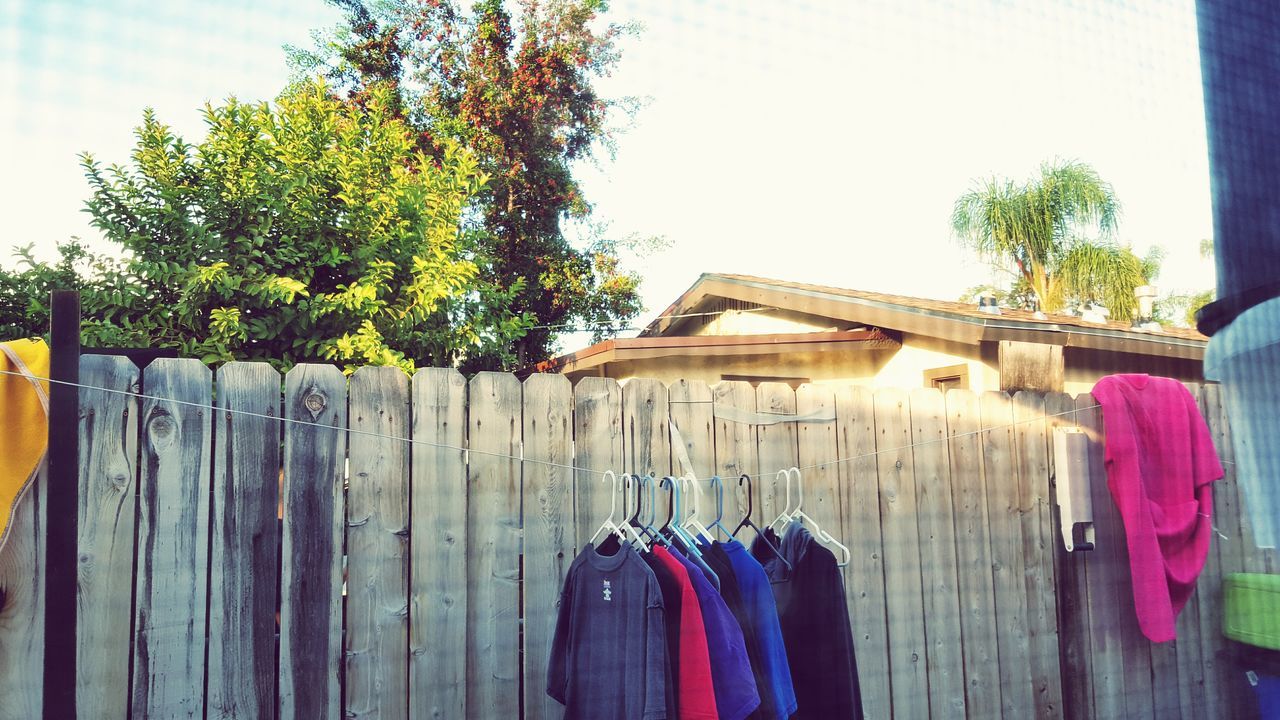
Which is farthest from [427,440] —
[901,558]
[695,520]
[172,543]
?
[901,558]

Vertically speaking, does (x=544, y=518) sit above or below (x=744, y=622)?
above

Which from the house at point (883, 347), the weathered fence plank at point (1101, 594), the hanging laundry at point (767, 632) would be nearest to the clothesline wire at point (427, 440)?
the weathered fence plank at point (1101, 594)

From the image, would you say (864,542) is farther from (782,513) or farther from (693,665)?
(693,665)

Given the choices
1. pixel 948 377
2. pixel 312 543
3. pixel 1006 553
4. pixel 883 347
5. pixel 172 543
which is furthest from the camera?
pixel 883 347

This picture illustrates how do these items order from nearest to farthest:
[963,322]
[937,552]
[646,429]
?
[646,429]
[937,552]
[963,322]

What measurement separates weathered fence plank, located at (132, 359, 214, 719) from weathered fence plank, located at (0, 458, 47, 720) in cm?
15

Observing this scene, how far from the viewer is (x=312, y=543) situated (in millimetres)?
1737

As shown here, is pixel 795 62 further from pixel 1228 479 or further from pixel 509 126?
pixel 509 126

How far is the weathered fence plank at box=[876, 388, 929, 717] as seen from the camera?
2393mm

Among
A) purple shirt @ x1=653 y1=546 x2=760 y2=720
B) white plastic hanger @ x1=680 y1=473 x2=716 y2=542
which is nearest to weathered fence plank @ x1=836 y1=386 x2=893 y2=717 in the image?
white plastic hanger @ x1=680 y1=473 x2=716 y2=542

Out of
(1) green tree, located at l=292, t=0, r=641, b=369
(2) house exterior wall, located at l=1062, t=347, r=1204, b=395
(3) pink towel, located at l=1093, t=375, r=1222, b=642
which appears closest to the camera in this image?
(3) pink towel, located at l=1093, t=375, r=1222, b=642

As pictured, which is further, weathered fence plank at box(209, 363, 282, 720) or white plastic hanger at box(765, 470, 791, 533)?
white plastic hanger at box(765, 470, 791, 533)

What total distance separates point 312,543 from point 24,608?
49cm

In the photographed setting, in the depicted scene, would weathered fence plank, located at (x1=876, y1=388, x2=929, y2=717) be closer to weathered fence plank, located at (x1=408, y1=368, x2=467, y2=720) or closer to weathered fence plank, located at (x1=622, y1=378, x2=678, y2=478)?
weathered fence plank, located at (x1=622, y1=378, x2=678, y2=478)
